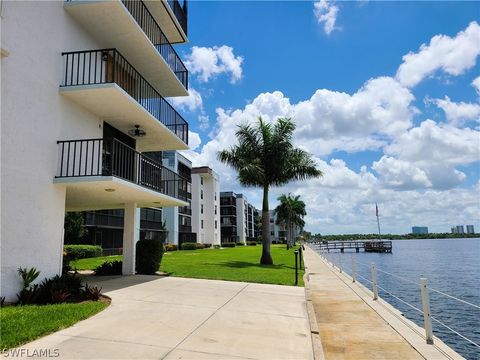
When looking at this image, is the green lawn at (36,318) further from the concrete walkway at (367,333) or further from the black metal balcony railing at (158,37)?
the black metal balcony railing at (158,37)

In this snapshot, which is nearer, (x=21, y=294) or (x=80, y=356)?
(x=80, y=356)

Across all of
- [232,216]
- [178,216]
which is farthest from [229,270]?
[232,216]

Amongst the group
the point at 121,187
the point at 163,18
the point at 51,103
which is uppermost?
the point at 163,18

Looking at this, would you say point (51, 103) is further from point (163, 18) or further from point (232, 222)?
point (232, 222)

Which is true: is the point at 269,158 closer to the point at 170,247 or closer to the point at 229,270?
the point at 229,270

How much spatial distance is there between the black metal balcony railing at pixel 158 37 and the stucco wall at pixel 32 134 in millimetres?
4437

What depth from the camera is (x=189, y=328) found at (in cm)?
734

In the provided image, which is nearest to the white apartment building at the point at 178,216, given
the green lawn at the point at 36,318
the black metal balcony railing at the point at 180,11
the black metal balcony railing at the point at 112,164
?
the black metal balcony railing at the point at 180,11

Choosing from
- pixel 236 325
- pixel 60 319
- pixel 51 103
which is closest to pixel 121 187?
pixel 51 103

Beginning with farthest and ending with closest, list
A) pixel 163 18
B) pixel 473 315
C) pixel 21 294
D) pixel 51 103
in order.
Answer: pixel 163 18
pixel 473 315
pixel 51 103
pixel 21 294

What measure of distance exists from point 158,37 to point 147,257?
10.2m

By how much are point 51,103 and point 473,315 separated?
52.5 ft

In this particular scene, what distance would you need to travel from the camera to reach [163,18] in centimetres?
1875

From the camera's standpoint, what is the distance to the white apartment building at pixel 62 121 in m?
9.12
